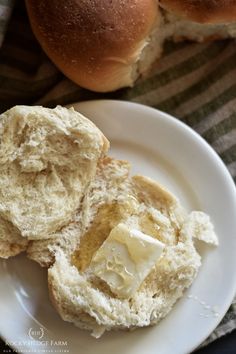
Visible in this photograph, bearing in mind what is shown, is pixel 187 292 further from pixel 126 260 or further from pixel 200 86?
pixel 200 86

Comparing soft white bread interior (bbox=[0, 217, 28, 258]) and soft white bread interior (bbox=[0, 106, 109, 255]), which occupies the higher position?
soft white bread interior (bbox=[0, 106, 109, 255])

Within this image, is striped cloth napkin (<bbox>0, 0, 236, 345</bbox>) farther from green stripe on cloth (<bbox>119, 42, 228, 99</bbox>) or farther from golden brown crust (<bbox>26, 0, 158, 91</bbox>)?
golden brown crust (<bbox>26, 0, 158, 91</bbox>)

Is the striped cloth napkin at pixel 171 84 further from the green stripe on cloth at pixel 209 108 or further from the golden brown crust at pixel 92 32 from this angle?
the golden brown crust at pixel 92 32

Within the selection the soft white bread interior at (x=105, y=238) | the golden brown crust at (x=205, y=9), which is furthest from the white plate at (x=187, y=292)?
the golden brown crust at (x=205, y=9)

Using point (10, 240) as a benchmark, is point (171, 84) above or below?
above

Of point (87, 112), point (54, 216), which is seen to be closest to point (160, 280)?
point (54, 216)

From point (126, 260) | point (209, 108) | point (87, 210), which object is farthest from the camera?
point (209, 108)

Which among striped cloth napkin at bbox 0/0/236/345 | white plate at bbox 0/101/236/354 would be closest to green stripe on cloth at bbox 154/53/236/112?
striped cloth napkin at bbox 0/0/236/345

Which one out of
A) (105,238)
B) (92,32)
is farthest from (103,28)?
(105,238)
